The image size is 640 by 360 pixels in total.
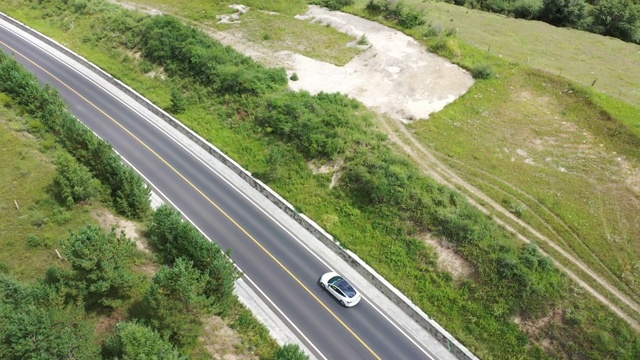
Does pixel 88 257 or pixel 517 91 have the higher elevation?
pixel 517 91

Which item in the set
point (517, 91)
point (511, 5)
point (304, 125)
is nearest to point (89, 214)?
point (304, 125)

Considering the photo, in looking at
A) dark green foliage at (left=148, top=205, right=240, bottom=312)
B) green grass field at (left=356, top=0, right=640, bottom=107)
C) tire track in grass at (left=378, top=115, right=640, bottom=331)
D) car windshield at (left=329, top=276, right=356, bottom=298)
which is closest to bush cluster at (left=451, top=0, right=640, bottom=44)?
green grass field at (left=356, top=0, right=640, bottom=107)

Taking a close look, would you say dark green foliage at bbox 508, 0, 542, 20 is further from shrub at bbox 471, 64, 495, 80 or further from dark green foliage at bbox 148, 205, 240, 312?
dark green foliage at bbox 148, 205, 240, 312

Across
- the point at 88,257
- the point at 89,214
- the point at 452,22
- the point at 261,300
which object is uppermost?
the point at 452,22

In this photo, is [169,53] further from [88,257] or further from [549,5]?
[549,5]

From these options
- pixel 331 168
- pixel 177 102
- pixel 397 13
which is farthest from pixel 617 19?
pixel 177 102

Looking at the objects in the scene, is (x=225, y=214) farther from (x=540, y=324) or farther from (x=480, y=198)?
(x=540, y=324)
